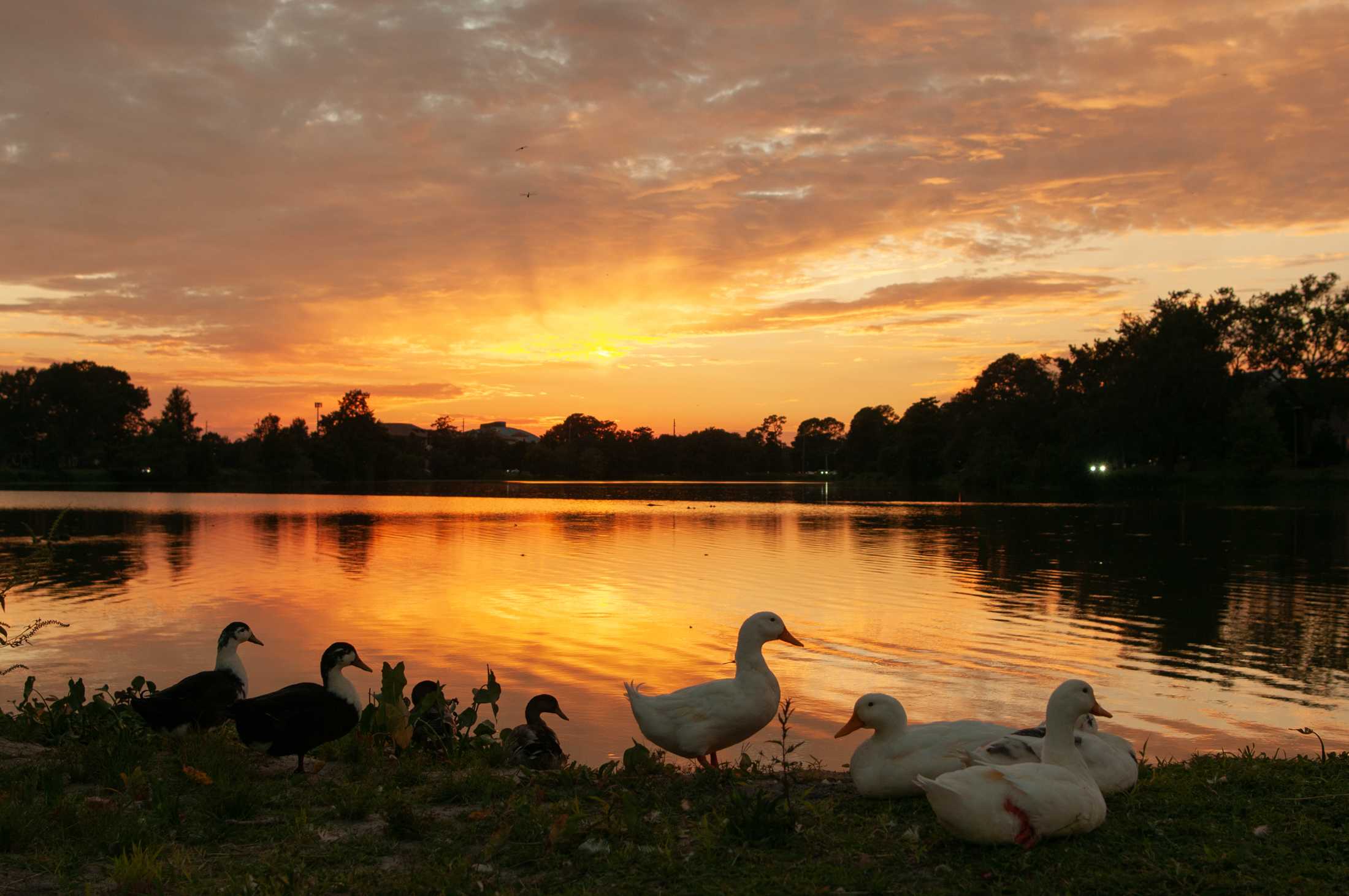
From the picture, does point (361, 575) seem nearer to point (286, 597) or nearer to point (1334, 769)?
point (286, 597)

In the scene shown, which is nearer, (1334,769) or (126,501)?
(1334,769)

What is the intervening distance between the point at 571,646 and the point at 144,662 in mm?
6349

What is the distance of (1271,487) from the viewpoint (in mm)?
78812

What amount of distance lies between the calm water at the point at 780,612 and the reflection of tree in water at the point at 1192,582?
12cm

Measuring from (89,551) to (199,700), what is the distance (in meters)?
26.9

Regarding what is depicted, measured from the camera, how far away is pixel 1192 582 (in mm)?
24000

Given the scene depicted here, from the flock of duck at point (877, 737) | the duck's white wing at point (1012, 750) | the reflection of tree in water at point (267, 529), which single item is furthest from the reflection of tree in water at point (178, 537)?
the duck's white wing at point (1012, 750)

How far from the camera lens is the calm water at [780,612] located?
39.9 feet

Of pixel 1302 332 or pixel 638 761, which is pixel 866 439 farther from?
pixel 638 761

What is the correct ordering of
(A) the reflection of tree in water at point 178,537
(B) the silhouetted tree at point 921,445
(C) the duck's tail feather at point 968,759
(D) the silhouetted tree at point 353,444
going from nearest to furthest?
(C) the duck's tail feather at point 968,759 < (A) the reflection of tree in water at point 178,537 < (B) the silhouetted tree at point 921,445 < (D) the silhouetted tree at point 353,444

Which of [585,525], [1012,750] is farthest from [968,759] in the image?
[585,525]

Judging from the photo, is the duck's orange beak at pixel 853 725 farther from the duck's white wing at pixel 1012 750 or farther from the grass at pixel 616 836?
the duck's white wing at pixel 1012 750

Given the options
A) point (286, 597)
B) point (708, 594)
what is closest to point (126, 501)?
point (286, 597)

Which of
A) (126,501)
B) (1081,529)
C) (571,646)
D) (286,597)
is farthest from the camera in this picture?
(126,501)
